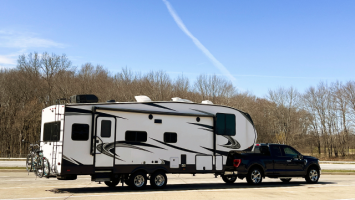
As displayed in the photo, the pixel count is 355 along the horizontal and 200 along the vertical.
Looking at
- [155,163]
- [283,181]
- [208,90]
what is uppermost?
[208,90]

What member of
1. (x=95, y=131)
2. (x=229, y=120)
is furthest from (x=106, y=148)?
(x=229, y=120)

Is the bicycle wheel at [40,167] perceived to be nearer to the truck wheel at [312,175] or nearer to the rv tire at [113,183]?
the rv tire at [113,183]

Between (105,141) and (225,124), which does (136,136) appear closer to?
(105,141)

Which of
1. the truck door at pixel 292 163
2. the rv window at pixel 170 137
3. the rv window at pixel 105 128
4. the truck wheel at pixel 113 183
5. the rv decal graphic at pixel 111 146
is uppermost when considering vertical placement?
the rv window at pixel 105 128

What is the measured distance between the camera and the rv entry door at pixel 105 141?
1213 centimetres

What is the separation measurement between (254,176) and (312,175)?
11.2ft

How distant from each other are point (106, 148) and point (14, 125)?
39.4 meters

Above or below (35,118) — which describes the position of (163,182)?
below

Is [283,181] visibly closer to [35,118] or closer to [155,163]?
[155,163]

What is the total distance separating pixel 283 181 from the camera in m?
17.4

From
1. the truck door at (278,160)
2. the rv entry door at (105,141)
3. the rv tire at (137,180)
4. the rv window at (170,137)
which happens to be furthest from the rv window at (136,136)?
the truck door at (278,160)

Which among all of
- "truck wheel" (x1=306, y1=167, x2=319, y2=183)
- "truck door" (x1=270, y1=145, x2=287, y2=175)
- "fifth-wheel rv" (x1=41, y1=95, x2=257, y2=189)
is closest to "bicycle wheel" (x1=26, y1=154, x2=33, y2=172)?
"fifth-wheel rv" (x1=41, y1=95, x2=257, y2=189)

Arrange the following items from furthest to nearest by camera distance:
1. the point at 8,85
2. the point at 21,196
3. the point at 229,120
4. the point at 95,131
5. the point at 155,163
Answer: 1. the point at 8,85
2. the point at 229,120
3. the point at 155,163
4. the point at 95,131
5. the point at 21,196

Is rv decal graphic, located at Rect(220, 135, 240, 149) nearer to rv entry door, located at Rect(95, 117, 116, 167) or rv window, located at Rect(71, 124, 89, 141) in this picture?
rv entry door, located at Rect(95, 117, 116, 167)
